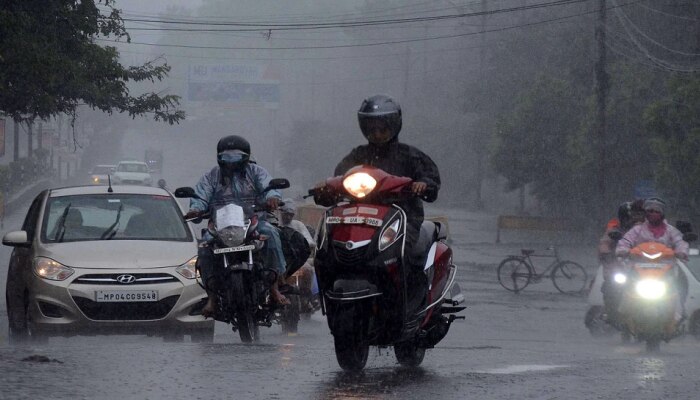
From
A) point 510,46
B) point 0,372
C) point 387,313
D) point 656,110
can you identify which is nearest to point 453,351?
point 387,313

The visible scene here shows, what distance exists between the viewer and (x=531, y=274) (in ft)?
90.6

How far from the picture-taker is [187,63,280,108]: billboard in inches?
4215

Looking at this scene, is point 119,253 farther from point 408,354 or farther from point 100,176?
point 100,176

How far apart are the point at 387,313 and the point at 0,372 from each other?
2174 millimetres

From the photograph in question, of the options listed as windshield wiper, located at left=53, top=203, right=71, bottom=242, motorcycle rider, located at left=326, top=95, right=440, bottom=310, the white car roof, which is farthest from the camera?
the white car roof

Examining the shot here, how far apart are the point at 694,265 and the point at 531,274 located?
940 centimetres

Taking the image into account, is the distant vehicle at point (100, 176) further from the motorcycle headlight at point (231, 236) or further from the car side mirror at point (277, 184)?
the motorcycle headlight at point (231, 236)

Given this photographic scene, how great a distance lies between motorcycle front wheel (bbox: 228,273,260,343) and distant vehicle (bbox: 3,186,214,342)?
1.00m

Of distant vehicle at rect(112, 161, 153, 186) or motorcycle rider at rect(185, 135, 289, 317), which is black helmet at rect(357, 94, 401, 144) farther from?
distant vehicle at rect(112, 161, 153, 186)

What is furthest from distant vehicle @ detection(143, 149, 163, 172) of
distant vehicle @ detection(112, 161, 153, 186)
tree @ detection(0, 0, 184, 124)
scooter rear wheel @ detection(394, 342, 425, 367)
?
scooter rear wheel @ detection(394, 342, 425, 367)

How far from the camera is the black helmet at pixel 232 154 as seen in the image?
10461mm

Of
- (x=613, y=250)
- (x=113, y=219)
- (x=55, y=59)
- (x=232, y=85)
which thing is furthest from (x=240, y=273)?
(x=232, y=85)

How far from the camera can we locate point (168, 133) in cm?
15688

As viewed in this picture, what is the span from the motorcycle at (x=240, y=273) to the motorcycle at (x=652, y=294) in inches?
168
